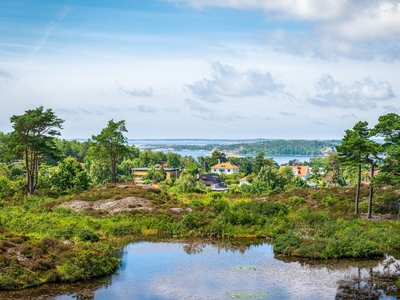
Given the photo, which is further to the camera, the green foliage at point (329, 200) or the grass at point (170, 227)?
the green foliage at point (329, 200)

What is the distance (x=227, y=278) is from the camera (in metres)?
25.1

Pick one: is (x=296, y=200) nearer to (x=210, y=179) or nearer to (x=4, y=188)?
(x=4, y=188)

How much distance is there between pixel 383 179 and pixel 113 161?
3001 centimetres

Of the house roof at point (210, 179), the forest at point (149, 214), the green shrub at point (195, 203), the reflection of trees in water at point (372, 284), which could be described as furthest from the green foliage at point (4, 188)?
the house roof at point (210, 179)

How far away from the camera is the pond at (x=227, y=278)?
889 inches

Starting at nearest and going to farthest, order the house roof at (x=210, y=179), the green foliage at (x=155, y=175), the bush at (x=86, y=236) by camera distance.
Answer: the bush at (x=86, y=236) < the house roof at (x=210, y=179) < the green foliage at (x=155, y=175)

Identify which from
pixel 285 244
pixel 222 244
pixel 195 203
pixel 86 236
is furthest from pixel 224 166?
pixel 86 236

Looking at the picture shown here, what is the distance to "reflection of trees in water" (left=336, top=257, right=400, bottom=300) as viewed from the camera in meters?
22.8

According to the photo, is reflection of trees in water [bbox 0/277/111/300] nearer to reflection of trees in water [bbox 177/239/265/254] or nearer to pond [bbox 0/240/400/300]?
pond [bbox 0/240/400/300]

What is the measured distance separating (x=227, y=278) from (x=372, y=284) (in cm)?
695

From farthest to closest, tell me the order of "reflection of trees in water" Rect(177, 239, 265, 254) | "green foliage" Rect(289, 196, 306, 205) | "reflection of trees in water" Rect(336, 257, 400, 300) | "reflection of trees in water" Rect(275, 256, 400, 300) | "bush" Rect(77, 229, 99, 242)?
1. "green foliage" Rect(289, 196, 306, 205)
2. "reflection of trees in water" Rect(177, 239, 265, 254)
3. "bush" Rect(77, 229, 99, 242)
4. "reflection of trees in water" Rect(275, 256, 400, 300)
5. "reflection of trees in water" Rect(336, 257, 400, 300)

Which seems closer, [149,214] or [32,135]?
[149,214]

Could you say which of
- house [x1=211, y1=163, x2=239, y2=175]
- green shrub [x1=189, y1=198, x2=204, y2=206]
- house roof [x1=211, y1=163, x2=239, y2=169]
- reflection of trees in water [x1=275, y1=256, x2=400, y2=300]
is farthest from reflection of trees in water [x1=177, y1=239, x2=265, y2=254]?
house roof [x1=211, y1=163, x2=239, y2=169]

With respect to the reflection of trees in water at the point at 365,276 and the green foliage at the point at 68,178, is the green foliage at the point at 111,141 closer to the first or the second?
the green foliage at the point at 68,178
